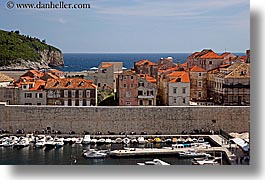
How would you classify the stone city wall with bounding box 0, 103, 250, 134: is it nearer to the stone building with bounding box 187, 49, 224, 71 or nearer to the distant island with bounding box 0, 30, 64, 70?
the stone building with bounding box 187, 49, 224, 71

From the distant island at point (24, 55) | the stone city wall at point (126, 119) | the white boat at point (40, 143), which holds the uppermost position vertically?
the distant island at point (24, 55)

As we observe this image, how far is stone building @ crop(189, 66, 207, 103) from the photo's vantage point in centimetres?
1355

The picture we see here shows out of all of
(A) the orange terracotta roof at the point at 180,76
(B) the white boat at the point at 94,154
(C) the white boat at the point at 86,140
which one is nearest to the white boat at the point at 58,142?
(C) the white boat at the point at 86,140

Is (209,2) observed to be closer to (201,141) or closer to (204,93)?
(201,141)

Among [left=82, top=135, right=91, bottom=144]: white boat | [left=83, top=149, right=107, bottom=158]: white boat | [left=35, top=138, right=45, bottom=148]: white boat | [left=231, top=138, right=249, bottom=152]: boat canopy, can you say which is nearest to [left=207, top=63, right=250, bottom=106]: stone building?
[left=231, top=138, right=249, bottom=152]: boat canopy

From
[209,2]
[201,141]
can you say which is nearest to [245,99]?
[201,141]

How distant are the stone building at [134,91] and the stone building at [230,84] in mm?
1373

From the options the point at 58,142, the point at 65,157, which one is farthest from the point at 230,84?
the point at 65,157

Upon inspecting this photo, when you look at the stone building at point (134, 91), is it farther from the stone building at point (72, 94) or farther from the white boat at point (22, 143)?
the white boat at point (22, 143)

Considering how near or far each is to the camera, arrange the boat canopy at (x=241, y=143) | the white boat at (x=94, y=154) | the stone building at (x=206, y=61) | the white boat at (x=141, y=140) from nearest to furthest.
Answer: the boat canopy at (x=241, y=143) < the white boat at (x=94, y=154) < the white boat at (x=141, y=140) < the stone building at (x=206, y=61)

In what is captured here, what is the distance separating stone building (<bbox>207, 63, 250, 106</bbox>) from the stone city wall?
0.67m

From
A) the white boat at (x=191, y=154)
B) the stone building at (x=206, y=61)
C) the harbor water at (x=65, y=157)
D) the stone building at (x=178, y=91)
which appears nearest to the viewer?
the harbor water at (x=65, y=157)

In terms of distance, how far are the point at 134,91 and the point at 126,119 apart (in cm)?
128

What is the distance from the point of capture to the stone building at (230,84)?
11895 mm
